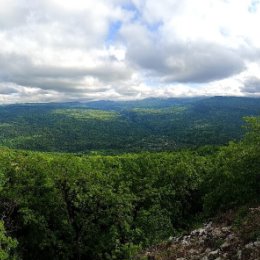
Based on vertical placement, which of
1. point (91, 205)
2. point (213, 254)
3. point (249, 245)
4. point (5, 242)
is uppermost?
point (249, 245)

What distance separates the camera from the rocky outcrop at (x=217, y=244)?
78.0 ft

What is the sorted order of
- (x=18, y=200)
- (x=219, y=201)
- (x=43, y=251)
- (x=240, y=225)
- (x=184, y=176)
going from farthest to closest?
(x=184, y=176)
(x=43, y=251)
(x=18, y=200)
(x=219, y=201)
(x=240, y=225)

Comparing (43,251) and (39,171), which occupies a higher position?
(39,171)

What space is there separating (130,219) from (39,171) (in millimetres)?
15958

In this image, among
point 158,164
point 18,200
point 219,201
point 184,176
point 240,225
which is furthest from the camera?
point 158,164

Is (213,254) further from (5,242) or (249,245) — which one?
(5,242)

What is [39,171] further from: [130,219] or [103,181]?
[130,219]

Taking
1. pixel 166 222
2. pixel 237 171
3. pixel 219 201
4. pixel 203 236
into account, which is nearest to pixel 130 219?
pixel 166 222

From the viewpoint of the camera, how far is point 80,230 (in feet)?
162

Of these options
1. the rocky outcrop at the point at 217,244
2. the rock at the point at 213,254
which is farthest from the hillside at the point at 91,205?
the rock at the point at 213,254

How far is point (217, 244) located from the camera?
→ 2655cm

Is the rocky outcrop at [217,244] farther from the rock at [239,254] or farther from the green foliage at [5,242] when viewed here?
the green foliage at [5,242]

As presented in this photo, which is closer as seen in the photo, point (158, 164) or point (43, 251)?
point (43, 251)

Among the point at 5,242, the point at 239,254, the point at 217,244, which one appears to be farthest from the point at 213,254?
the point at 5,242
